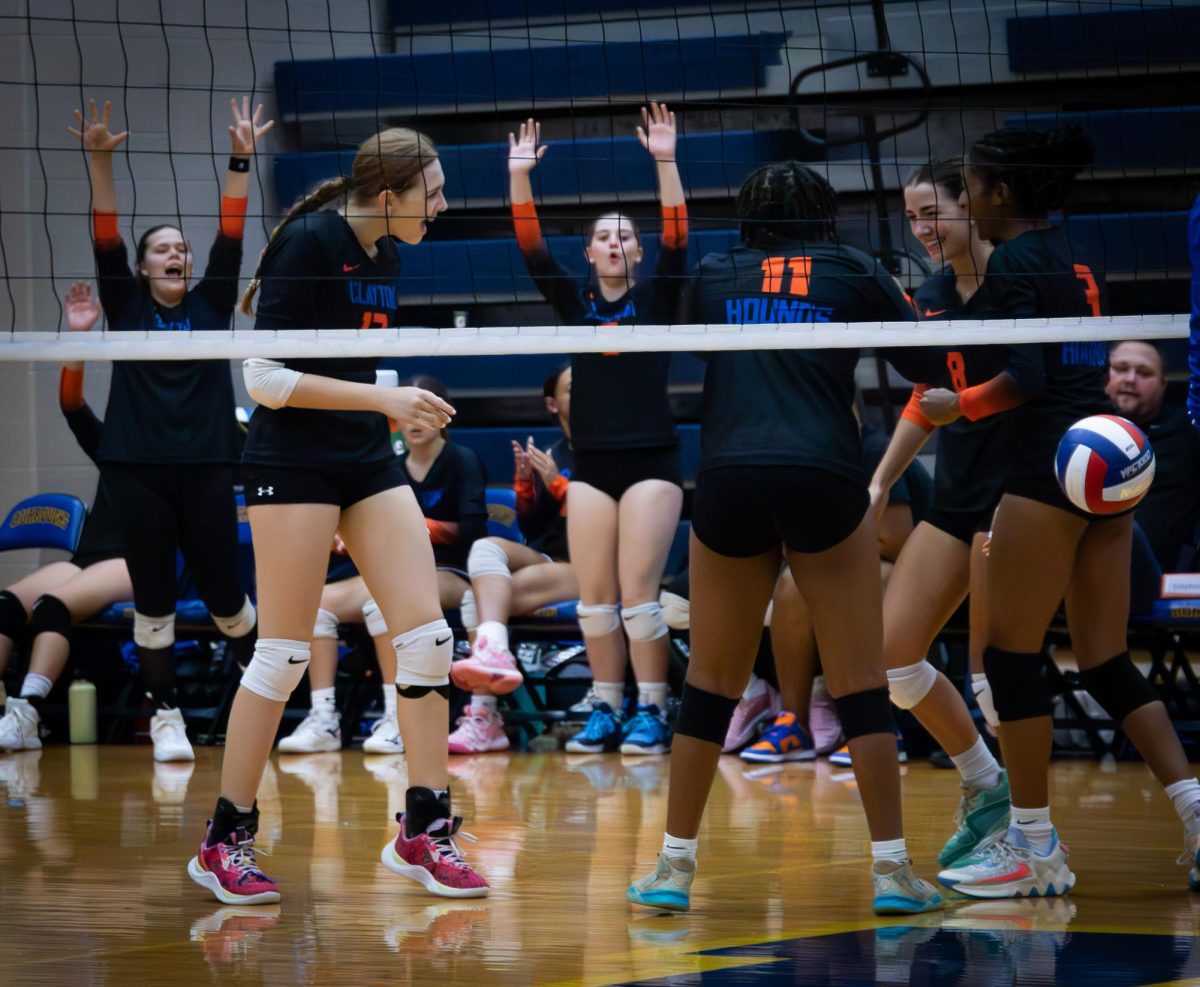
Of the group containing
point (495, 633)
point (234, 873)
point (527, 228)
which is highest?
point (527, 228)

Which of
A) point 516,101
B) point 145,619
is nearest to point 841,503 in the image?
point 145,619

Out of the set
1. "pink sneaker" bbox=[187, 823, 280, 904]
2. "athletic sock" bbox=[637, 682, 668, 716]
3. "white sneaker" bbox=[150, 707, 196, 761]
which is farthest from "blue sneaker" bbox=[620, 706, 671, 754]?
"pink sneaker" bbox=[187, 823, 280, 904]

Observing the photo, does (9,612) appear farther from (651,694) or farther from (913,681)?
(913,681)

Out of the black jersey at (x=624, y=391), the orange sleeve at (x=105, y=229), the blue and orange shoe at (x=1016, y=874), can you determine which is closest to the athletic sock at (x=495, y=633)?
the black jersey at (x=624, y=391)

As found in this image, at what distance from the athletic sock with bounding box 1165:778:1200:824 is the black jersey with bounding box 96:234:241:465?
3877 mm

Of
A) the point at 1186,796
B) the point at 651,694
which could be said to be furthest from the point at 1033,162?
the point at 651,694

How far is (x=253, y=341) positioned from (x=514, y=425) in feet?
16.5

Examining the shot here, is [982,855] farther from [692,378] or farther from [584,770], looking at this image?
[692,378]

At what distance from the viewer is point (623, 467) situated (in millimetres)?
6062

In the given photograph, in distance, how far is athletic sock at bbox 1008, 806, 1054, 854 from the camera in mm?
3311

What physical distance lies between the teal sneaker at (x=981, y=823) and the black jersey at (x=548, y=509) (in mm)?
3367

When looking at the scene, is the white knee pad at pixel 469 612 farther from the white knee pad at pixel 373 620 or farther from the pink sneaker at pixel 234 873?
the pink sneaker at pixel 234 873

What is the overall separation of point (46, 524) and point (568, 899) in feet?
15.2

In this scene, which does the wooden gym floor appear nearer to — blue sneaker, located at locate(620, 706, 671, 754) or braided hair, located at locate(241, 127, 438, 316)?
blue sneaker, located at locate(620, 706, 671, 754)
